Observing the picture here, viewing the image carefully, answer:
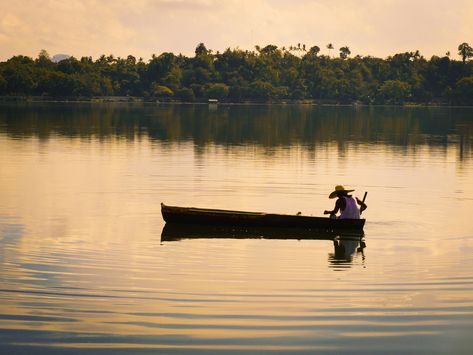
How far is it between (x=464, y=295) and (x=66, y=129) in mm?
70253

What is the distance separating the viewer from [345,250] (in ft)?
84.3

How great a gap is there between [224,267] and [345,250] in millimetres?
4404

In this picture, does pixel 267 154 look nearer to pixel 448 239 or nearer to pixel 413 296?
pixel 448 239

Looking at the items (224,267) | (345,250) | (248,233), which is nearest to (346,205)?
(345,250)

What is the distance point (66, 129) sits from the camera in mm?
86812

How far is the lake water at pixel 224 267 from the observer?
16453 millimetres

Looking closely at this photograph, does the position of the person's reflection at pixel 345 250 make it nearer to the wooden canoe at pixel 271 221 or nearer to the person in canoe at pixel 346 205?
the wooden canoe at pixel 271 221

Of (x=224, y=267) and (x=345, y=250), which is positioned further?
(x=345, y=250)

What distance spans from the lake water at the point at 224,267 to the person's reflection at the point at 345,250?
0.13 meters

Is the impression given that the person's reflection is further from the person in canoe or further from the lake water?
the person in canoe

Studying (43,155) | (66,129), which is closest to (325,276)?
(43,155)

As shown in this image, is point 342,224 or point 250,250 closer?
point 250,250

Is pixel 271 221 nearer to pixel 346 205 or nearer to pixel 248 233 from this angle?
pixel 248 233

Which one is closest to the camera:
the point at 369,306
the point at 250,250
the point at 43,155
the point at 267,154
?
the point at 369,306
